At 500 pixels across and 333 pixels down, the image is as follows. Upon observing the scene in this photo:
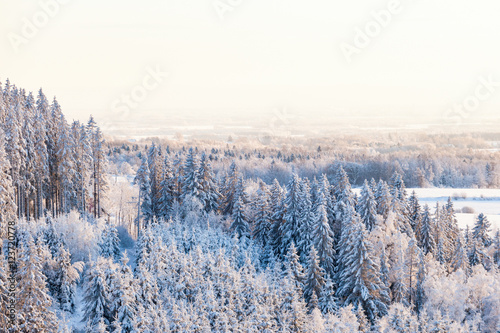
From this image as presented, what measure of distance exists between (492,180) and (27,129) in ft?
514

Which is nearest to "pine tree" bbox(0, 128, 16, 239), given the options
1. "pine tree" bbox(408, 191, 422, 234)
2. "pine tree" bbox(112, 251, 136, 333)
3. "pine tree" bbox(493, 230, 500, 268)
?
"pine tree" bbox(112, 251, 136, 333)

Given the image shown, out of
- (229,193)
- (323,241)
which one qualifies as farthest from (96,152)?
(323,241)

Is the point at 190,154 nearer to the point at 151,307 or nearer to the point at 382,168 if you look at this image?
the point at 151,307

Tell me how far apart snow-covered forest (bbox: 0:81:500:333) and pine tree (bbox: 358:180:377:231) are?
0.17 m

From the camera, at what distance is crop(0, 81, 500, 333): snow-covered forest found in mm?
38312

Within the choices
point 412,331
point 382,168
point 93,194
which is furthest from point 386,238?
point 382,168

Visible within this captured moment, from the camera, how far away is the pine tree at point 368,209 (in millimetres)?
56938

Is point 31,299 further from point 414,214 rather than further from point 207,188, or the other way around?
point 414,214

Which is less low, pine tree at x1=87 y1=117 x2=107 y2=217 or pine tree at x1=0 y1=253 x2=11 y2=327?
pine tree at x1=87 y1=117 x2=107 y2=217

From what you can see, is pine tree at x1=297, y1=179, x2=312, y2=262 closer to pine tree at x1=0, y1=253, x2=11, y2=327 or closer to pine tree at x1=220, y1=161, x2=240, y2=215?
pine tree at x1=220, y1=161, x2=240, y2=215

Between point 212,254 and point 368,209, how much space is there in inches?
779

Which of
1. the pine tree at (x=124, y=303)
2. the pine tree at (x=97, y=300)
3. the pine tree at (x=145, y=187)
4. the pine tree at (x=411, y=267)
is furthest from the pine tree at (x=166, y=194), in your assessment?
the pine tree at (x=411, y=267)

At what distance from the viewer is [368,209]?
188ft

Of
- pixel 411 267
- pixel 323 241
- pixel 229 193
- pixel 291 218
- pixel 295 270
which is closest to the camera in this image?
pixel 295 270
